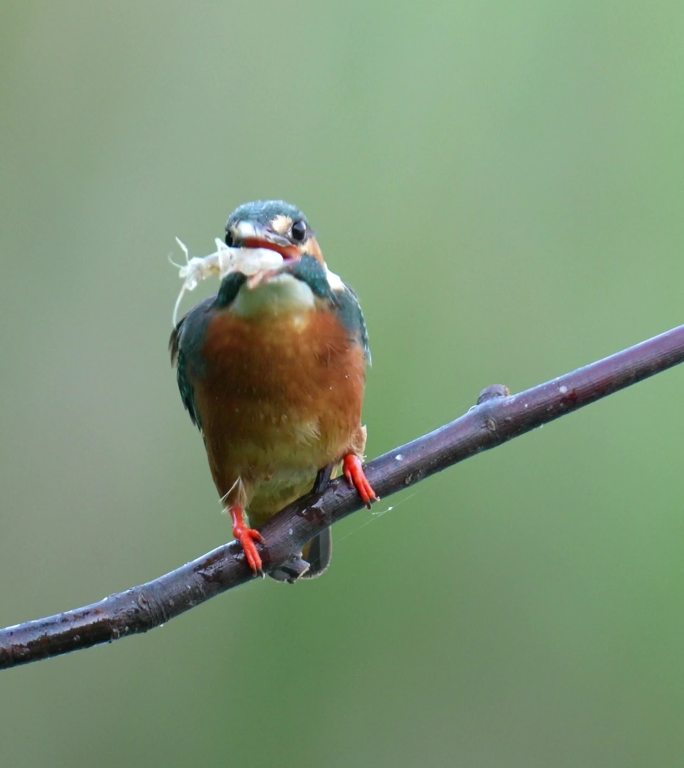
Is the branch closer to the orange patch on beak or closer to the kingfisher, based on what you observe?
the kingfisher

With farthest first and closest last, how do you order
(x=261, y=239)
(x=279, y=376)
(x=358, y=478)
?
(x=279, y=376) → (x=358, y=478) → (x=261, y=239)

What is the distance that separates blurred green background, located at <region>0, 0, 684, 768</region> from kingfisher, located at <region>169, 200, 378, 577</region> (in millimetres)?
1267

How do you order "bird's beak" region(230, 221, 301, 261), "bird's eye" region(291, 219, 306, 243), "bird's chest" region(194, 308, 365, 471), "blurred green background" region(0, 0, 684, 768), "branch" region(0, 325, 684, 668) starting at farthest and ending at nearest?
"blurred green background" region(0, 0, 684, 768), "bird's chest" region(194, 308, 365, 471), "bird's eye" region(291, 219, 306, 243), "bird's beak" region(230, 221, 301, 261), "branch" region(0, 325, 684, 668)

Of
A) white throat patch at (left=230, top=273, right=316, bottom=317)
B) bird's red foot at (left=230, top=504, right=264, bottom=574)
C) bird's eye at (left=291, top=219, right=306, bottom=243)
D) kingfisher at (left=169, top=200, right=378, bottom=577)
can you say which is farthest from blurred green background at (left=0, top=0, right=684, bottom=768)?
bird's eye at (left=291, top=219, right=306, bottom=243)

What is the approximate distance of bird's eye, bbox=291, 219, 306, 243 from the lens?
1.89 metres

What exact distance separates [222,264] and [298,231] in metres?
0.24

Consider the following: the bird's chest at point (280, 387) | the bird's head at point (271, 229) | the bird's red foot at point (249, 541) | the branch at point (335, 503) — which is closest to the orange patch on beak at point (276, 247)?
the bird's head at point (271, 229)

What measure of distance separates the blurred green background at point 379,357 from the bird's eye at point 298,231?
1605mm

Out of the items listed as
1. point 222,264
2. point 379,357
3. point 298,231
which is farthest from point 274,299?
point 379,357

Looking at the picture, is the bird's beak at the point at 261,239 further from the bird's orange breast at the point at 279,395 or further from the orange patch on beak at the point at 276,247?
the bird's orange breast at the point at 279,395

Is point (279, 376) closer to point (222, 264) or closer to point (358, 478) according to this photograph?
point (358, 478)

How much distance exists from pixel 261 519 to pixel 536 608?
54.6 inches

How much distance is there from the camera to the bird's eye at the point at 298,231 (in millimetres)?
1891

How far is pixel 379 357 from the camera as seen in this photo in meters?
3.66
